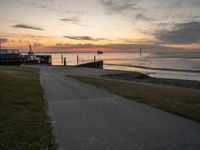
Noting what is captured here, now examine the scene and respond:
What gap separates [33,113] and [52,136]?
2.72 metres

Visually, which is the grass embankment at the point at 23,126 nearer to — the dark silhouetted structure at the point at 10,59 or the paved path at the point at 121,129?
the paved path at the point at 121,129

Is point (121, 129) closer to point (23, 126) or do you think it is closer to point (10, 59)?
point (23, 126)

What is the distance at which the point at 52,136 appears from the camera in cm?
647

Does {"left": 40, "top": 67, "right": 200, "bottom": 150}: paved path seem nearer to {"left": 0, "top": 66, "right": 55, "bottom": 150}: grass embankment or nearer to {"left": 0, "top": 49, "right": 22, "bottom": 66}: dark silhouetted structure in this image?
{"left": 0, "top": 66, "right": 55, "bottom": 150}: grass embankment

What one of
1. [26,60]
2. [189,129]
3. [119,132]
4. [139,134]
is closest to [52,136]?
Answer: [119,132]

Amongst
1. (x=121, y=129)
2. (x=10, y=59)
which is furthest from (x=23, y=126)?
(x=10, y=59)

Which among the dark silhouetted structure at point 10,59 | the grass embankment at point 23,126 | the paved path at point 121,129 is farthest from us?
the dark silhouetted structure at point 10,59

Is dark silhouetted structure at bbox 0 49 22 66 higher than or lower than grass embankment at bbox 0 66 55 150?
higher

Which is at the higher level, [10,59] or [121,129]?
[10,59]

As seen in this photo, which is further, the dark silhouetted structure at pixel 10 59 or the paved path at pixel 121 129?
the dark silhouetted structure at pixel 10 59

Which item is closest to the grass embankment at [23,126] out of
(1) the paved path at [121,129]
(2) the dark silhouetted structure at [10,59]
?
(1) the paved path at [121,129]

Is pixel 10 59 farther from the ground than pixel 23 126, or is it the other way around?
→ pixel 10 59

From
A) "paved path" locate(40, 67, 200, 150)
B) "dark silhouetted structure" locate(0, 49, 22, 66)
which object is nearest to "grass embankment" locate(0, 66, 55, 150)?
"paved path" locate(40, 67, 200, 150)

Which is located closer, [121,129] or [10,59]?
[121,129]
